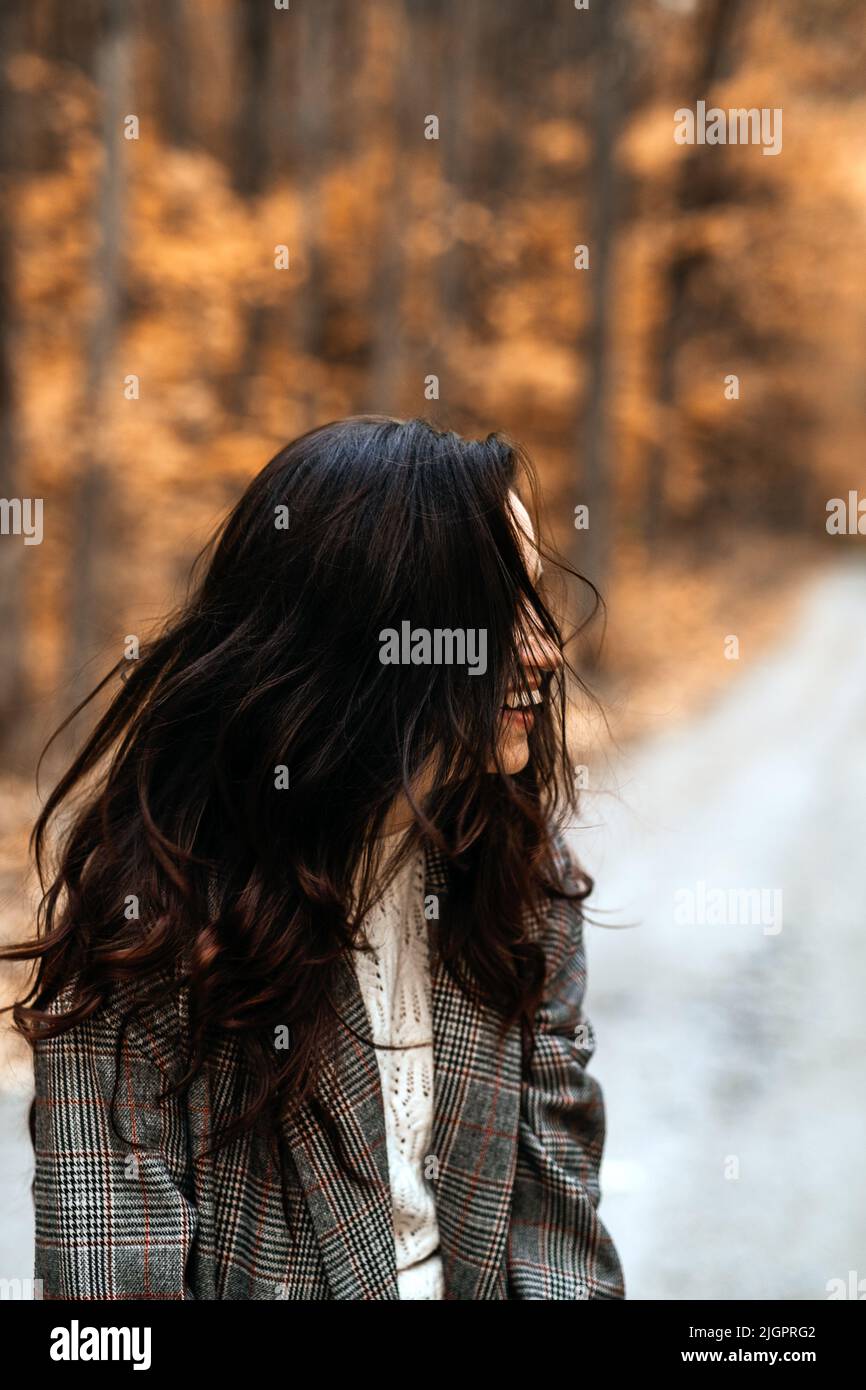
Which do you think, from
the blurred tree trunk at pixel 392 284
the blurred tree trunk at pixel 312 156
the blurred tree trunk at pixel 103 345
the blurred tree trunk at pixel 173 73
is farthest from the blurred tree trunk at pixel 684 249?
the blurred tree trunk at pixel 103 345

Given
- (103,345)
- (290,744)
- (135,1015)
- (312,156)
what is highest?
(312,156)

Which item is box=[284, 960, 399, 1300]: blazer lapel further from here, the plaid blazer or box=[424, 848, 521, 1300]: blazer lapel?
box=[424, 848, 521, 1300]: blazer lapel

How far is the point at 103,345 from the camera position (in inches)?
332

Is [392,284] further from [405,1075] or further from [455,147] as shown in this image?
[405,1075]

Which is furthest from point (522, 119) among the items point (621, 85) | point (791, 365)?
point (791, 365)

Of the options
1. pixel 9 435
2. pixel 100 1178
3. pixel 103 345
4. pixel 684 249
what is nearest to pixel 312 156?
pixel 103 345

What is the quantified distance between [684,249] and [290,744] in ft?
54.4

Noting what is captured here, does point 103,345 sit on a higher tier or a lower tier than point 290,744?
higher

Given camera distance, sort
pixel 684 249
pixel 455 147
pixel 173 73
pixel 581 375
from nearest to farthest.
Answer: pixel 455 147 < pixel 581 375 < pixel 173 73 < pixel 684 249

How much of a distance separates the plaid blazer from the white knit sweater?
0.02 metres

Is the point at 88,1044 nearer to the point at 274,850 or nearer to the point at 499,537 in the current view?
the point at 274,850

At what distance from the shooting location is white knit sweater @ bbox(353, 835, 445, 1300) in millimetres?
1795

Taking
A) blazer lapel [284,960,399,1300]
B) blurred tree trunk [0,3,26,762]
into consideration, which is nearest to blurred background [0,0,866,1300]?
blurred tree trunk [0,3,26,762]

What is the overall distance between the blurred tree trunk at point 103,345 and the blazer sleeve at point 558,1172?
6.64 m
